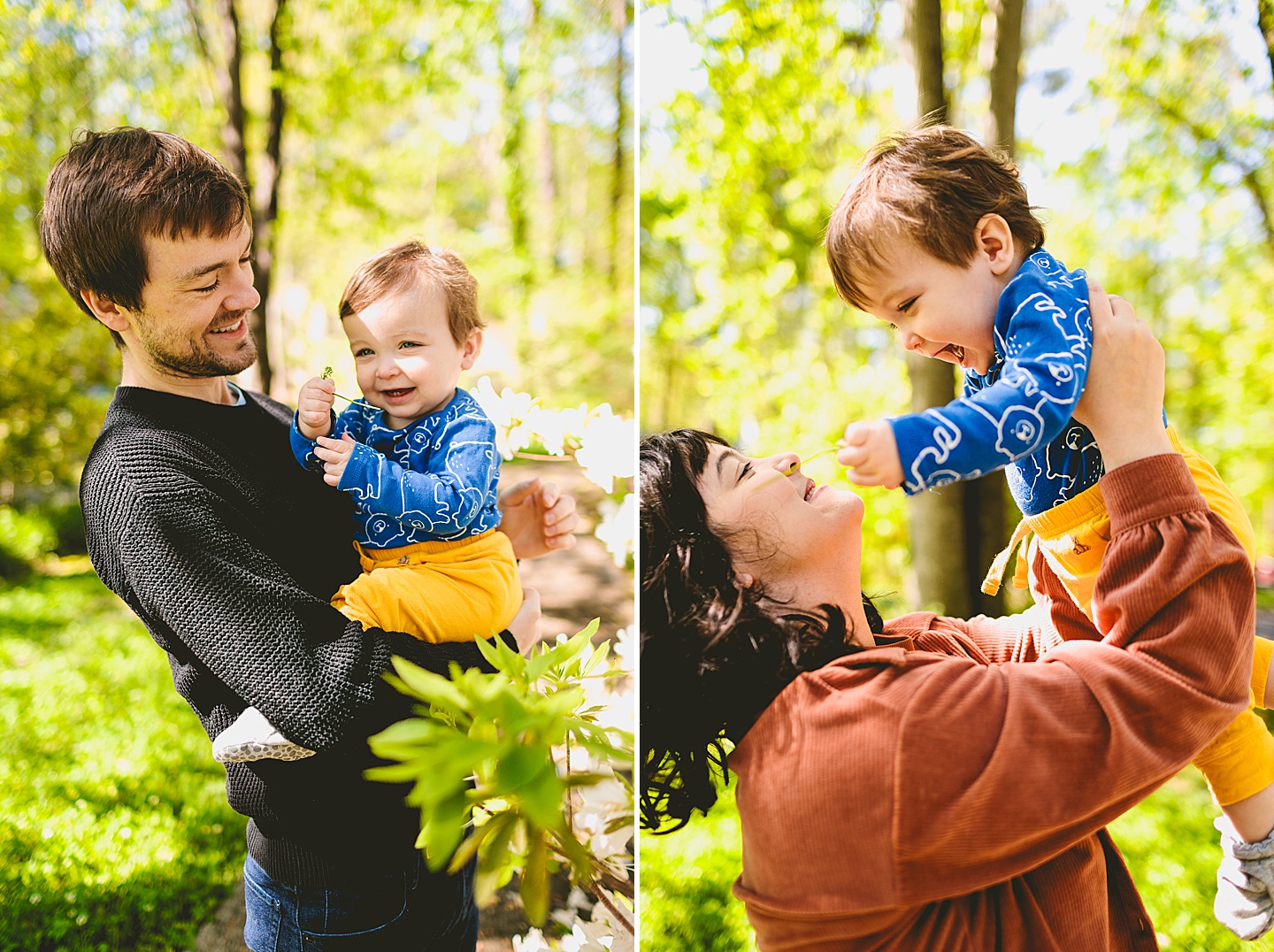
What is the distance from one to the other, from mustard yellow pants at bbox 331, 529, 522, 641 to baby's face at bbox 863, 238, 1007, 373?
88 cm

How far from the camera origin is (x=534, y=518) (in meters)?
1.90

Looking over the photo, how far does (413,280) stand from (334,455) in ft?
1.26

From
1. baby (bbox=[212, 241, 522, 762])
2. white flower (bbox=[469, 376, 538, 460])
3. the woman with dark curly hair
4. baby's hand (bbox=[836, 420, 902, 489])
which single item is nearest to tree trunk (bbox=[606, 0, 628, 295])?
white flower (bbox=[469, 376, 538, 460])

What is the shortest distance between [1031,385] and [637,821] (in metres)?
0.94

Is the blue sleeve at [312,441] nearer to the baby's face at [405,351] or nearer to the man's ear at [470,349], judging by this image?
the baby's face at [405,351]

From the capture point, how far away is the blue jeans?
1.46 m

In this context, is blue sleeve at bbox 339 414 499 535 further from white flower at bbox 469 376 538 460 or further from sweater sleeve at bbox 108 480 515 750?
white flower at bbox 469 376 538 460

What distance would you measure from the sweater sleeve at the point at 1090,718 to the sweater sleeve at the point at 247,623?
0.77 metres

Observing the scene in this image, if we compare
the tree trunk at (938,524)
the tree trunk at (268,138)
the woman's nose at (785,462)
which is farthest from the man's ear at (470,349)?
the tree trunk at (268,138)

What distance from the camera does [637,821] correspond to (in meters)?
1.41

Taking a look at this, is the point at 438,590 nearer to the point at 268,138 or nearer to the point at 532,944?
the point at 532,944

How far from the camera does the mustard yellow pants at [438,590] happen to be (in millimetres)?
1429

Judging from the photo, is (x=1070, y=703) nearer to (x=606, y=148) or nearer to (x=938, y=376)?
(x=938, y=376)

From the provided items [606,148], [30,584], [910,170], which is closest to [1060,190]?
[910,170]
